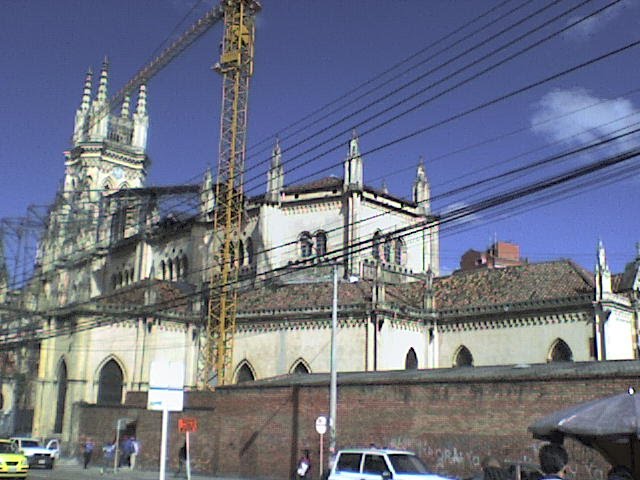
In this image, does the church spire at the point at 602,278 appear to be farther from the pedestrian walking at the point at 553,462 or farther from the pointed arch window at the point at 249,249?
the pedestrian walking at the point at 553,462

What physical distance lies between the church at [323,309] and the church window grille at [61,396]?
100mm

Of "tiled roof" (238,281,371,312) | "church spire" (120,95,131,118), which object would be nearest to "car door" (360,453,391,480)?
"tiled roof" (238,281,371,312)

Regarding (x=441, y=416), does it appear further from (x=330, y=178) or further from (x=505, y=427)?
(x=330, y=178)

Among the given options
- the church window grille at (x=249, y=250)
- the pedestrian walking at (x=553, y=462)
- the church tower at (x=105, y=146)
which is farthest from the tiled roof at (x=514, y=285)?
the church tower at (x=105, y=146)

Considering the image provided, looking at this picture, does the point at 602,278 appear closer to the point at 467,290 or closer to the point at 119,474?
the point at 467,290

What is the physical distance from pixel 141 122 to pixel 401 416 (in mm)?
87349

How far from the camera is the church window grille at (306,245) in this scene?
5425cm

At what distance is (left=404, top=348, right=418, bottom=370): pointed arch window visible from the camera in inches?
1684

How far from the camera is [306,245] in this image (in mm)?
54625

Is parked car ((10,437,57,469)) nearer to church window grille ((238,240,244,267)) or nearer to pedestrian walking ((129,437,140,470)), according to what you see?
pedestrian walking ((129,437,140,470))

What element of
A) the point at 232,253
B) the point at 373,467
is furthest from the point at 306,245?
the point at 373,467

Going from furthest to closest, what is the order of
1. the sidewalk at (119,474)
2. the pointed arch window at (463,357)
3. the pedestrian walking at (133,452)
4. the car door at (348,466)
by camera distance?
the pointed arch window at (463,357) → the pedestrian walking at (133,452) → the sidewalk at (119,474) → the car door at (348,466)

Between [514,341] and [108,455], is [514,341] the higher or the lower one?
the higher one

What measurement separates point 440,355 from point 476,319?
3.01 meters
